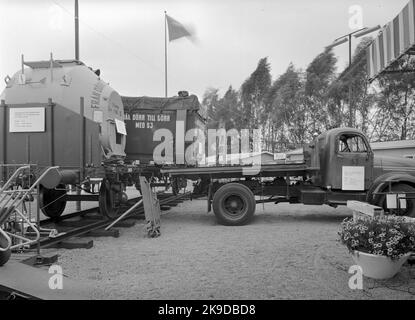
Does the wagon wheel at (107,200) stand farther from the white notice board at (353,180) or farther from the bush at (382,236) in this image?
the bush at (382,236)

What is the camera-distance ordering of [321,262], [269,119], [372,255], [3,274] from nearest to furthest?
[3,274], [372,255], [321,262], [269,119]

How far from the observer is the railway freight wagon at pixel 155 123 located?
36.7 feet

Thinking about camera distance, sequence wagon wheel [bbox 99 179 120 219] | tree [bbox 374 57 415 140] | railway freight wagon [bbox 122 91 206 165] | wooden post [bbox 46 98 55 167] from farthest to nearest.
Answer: tree [bbox 374 57 415 140] → railway freight wagon [bbox 122 91 206 165] → wagon wheel [bbox 99 179 120 219] → wooden post [bbox 46 98 55 167]

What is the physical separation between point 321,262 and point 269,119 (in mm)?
13599

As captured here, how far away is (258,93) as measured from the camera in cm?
1728

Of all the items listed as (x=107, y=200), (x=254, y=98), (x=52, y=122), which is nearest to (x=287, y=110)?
(x=254, y=98)

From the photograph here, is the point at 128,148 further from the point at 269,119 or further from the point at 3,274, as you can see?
the point at 269,119

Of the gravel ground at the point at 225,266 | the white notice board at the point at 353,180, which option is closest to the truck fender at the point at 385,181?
the white notice board at the point at 353,180

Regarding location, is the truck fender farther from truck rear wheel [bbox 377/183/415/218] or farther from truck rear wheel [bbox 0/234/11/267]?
truck rear wheel [bbox 0/234/11/267]

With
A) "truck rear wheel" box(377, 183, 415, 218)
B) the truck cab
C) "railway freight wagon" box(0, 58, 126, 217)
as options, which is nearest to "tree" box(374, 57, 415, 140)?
the truck cab

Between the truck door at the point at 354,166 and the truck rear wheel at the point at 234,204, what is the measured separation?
1972 mm

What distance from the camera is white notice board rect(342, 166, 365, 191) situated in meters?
→ 9.08

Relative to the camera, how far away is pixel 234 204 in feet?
30.6
